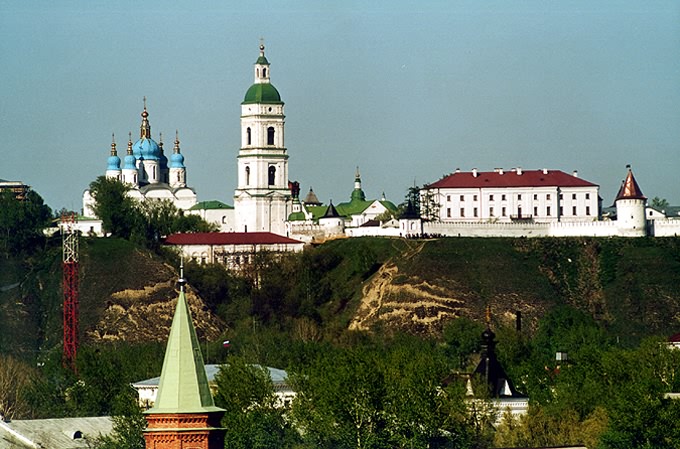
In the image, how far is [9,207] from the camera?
17050cm

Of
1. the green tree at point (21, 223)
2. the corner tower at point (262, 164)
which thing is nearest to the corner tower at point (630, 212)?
the corner tower at point (262, 164)

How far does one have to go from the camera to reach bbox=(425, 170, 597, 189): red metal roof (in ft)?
573

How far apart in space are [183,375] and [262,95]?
125 m

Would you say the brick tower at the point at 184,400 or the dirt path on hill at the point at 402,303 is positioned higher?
the dirt path on hill at the point at 402,303

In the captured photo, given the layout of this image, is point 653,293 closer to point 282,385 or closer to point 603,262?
point 603,262

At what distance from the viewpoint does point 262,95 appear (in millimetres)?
180250

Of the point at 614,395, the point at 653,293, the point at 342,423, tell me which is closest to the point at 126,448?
the point at 342,423

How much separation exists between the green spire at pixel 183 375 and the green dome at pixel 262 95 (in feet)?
407

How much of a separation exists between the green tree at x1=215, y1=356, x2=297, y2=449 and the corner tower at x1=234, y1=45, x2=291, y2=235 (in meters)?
79.8

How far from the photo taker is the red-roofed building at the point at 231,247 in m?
171

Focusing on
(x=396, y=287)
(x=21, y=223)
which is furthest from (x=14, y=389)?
(x=21, y=223)

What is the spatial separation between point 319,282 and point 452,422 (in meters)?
74.7

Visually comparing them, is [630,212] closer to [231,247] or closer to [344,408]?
[231,247]

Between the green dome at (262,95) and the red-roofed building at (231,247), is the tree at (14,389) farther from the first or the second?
the green dome at (262,95)
